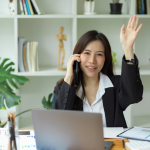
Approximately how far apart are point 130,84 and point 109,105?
0.28 meters

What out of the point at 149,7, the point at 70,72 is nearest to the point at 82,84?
the point at 70,72

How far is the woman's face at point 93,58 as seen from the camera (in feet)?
5.60

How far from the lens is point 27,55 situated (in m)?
2.54

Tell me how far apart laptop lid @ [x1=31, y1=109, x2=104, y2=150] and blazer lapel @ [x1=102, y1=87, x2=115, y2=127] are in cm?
71

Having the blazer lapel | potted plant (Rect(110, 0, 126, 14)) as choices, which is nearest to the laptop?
the blazer lapel

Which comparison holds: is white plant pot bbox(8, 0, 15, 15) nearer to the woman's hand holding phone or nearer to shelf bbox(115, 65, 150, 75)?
the woman's hand holding phone

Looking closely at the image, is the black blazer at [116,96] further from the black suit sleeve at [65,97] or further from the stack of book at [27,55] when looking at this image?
the stack of book at [27,55]

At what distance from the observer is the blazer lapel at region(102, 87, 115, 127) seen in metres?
1.70

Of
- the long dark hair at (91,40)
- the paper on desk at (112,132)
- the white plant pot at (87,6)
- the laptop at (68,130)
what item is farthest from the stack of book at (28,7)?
the laptop at (68,130)

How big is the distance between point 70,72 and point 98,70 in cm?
21

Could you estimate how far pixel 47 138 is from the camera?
3.46 feet

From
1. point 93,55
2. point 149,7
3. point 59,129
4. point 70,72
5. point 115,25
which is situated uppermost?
point 149,7

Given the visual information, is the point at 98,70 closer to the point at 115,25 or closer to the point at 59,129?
the point at 59,129

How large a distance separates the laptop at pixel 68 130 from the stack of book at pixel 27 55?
1.56m
